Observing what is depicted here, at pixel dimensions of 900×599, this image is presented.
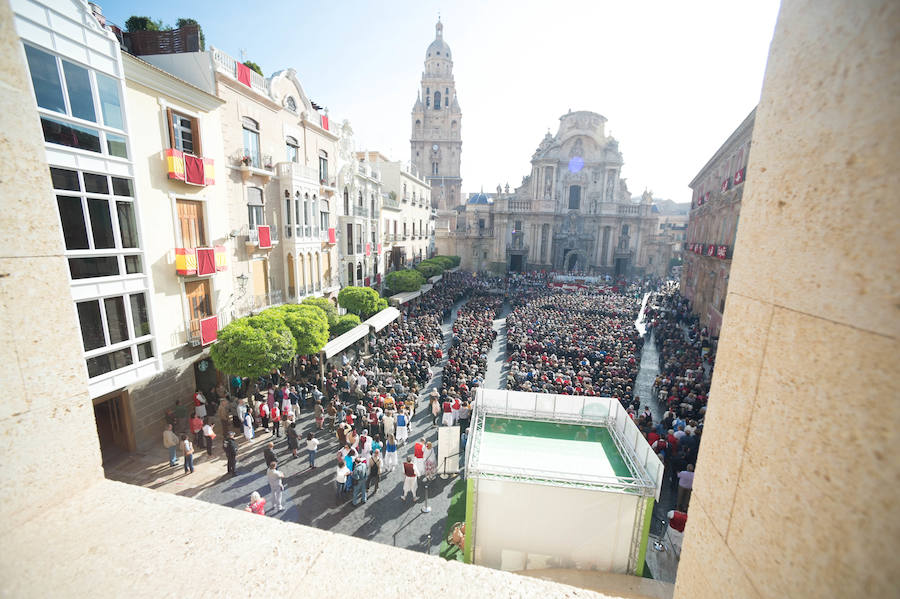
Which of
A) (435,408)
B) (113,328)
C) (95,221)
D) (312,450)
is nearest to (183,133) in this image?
(95,221)

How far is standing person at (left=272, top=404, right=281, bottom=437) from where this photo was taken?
11.4 meters

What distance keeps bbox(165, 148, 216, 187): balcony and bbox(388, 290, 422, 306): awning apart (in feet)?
42.7

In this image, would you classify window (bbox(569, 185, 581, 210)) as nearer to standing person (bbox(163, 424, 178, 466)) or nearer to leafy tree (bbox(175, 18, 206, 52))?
leafy tree (bbox(175, 18, 206, 52))

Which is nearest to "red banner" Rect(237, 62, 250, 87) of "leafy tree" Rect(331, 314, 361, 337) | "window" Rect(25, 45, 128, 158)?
"window" Rect(25, 45, 128, 158)

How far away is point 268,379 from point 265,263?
5514 mm

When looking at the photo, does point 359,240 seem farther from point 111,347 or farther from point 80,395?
point 80,395

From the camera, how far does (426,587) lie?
1.72m

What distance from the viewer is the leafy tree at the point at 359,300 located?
65.5 ft

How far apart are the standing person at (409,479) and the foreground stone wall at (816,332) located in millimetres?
7870

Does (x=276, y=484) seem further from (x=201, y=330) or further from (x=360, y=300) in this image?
(x=360, y=300)

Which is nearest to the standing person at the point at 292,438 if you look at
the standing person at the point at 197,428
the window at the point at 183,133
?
the standing person at the point at 197,428

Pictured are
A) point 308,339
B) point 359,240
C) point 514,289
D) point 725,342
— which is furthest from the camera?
point 514,289

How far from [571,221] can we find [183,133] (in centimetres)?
4405

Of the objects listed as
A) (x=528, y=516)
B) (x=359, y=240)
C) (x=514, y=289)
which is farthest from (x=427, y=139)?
(x=528, y=516)
